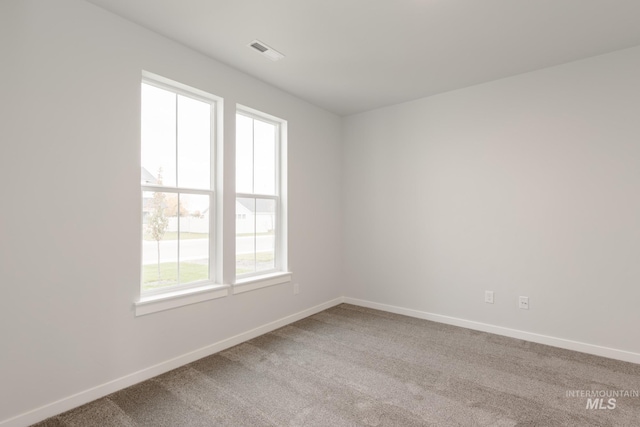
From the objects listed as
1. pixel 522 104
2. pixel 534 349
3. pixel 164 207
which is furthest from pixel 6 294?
pixel 522 104

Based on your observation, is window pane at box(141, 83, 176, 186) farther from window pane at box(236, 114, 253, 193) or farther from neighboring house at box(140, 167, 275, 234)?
window pane at box(236, 114, 253, 193)

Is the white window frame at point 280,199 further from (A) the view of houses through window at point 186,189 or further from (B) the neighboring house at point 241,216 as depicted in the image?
(A) the view of houses through window at point 186,189

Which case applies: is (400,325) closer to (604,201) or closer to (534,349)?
(534,349)

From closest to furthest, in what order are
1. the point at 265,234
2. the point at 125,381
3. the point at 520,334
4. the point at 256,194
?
1. the point at 125,381
2. the point at 520,334
3. the point at 256,194
4. the point at 265,234

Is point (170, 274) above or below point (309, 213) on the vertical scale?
below

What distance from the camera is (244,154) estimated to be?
3416 millimetres

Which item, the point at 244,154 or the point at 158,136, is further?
the point at 244,154

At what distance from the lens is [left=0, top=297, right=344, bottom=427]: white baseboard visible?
74.2 inches

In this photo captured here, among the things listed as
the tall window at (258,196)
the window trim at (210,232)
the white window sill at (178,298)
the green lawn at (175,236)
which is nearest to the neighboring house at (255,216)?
the tall window at (258,196)

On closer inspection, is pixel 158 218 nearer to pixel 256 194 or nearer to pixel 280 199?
pixel 256 194

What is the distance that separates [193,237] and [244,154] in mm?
1077

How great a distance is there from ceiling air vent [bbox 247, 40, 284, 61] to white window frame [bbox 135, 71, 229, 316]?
595mm

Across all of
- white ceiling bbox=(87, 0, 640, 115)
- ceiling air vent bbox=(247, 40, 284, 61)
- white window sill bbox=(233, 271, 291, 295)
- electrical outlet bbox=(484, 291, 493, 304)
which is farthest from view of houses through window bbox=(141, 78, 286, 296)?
electrical outlet bbox=(484, 291, 493, 304)

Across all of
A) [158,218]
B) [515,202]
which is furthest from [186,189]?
[515,202]
